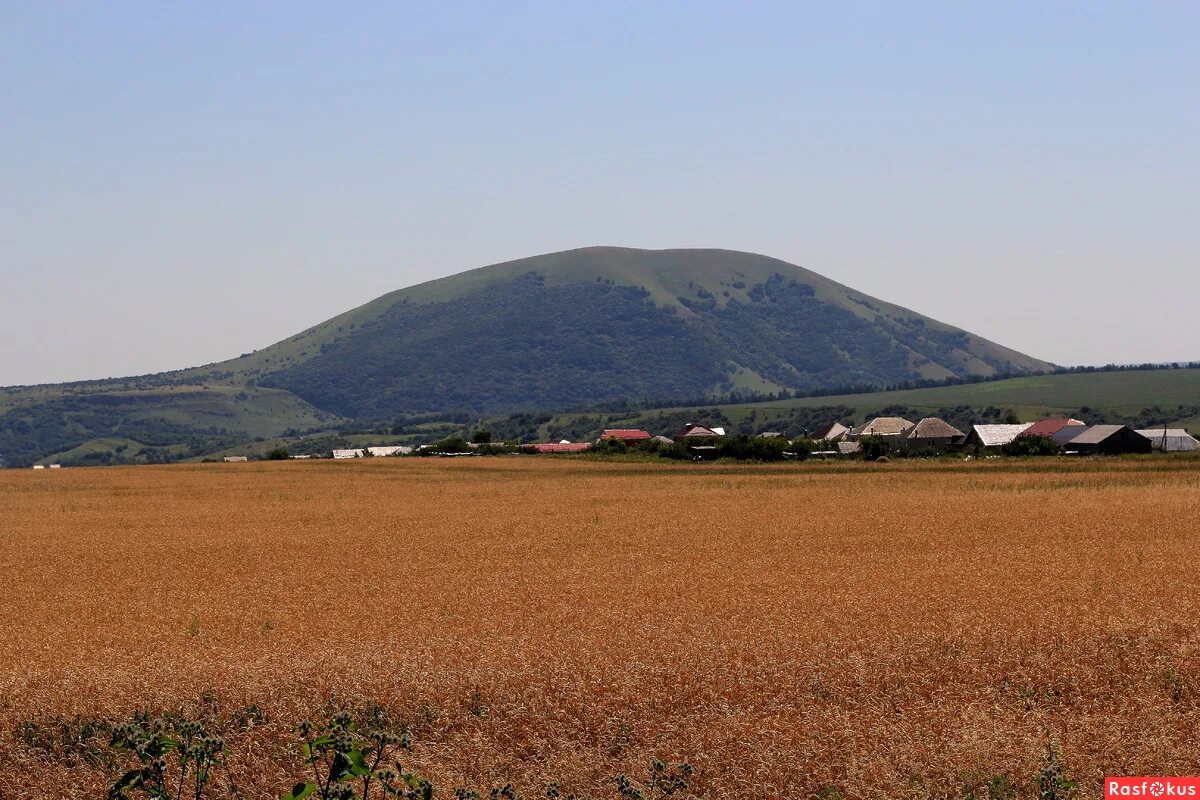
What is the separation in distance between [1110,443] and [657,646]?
95758 mm

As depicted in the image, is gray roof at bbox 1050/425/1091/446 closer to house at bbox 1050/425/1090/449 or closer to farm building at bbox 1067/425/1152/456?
house at bbox 1050/425/1090/449

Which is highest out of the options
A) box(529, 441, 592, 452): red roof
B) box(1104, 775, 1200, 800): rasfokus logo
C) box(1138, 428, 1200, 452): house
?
box(529, 441, 592, 452): red roof

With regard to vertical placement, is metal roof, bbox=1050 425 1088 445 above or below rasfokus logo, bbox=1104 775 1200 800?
above

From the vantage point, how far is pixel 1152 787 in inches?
471

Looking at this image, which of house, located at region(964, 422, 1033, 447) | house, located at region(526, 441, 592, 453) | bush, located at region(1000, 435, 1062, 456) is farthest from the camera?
house, located at region(964, 422, 1033, 447)

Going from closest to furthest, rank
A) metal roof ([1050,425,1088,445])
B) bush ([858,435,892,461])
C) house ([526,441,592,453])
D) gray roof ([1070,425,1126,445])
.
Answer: bush ([858,435,892,461]) → gray roof ([1070,425,1126,445]) → metal roof ([1050,425,1088,445]) → house ([526,441,592,453])

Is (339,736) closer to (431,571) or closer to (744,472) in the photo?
(431,571)

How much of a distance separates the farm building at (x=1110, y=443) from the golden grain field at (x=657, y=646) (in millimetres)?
68229

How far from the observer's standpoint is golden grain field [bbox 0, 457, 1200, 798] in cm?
1342

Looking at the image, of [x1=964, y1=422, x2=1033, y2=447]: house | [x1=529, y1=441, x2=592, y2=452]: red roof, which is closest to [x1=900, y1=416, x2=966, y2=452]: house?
[x1=964, y1=422, x2=1033, y2=447]: house

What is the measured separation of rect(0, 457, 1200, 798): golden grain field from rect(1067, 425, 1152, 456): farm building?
6823 centimetres

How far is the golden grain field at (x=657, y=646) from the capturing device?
13422mm

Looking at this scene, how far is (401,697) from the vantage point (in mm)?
15305

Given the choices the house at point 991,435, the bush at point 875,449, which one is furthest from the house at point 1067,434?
the bush at point 875,449
